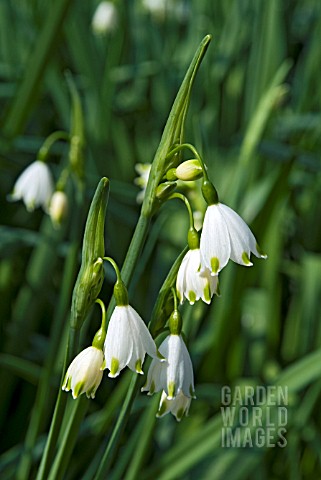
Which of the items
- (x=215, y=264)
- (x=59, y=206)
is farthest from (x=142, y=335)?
(x=59, y=206)

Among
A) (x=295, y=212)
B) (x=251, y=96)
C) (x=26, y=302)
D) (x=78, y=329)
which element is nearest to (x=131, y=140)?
(x=251, y=96)

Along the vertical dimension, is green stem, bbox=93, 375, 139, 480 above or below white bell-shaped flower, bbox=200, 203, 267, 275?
below

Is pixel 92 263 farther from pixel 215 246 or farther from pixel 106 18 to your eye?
pixel 106 18

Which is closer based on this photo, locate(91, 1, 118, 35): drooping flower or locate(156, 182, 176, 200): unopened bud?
locate(156, 182, 176, 200): unopened bud

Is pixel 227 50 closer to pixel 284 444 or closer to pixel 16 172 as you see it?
pixel 16 172

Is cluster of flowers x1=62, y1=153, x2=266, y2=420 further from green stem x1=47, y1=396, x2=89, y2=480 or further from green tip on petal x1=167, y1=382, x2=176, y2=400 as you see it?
green stem x1=47, y1=396, x2=89, y2=480

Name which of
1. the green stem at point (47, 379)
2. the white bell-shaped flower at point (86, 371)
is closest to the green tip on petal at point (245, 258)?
the white bell-shaped flower at point (86, 371)

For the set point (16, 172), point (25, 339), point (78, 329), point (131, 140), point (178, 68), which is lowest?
point (78, 329)

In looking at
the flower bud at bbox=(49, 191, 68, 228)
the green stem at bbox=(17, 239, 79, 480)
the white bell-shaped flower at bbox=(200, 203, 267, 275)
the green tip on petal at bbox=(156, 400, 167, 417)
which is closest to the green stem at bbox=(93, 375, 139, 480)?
the green tip on petal at bbox=(156, 400, 167, 417)
